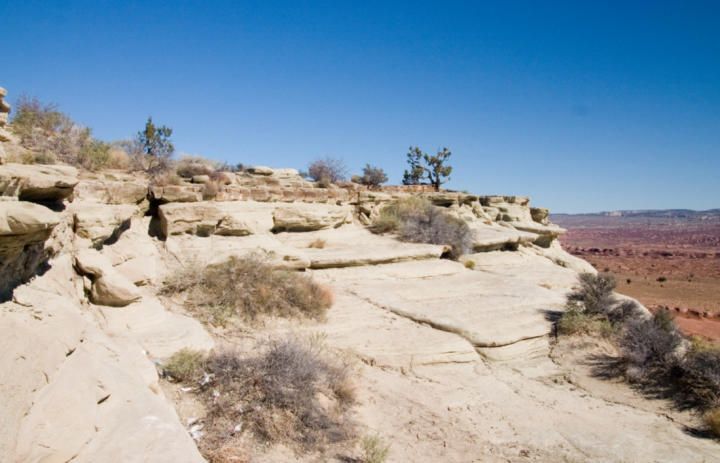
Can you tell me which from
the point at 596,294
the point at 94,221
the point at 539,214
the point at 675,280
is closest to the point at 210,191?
the point at 94,221

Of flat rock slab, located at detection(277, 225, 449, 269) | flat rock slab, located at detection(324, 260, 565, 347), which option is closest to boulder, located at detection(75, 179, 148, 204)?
flat rock slab, located at detection(277, 225, 449, 269)

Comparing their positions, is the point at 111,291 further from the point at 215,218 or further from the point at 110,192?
the point at 215,218

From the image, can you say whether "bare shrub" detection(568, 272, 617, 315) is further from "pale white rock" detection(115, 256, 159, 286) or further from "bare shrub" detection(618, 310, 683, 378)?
"pale white rock" detection(115, 256, 159, 286)

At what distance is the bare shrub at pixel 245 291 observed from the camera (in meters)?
6.14

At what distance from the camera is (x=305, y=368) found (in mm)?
4402

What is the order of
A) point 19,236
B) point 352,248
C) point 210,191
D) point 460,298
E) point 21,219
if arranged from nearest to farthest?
1. point 21,219
2. point 19,236
3. point 460,298
4. point 210,191
5. point 352,248

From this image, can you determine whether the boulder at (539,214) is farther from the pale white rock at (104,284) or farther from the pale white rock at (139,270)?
the pale white rock at (104,284)

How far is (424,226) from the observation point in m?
11.8

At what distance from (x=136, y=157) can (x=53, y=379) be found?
10957 millimetres

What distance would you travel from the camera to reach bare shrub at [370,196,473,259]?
11195mm

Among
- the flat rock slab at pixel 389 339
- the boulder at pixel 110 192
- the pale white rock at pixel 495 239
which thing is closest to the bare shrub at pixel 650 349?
the flat rock slab at pixel 389 339

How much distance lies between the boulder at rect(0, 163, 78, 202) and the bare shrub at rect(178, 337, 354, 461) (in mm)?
2375

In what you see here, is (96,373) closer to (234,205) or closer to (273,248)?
(273,248)

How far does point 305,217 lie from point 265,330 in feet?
15.3
